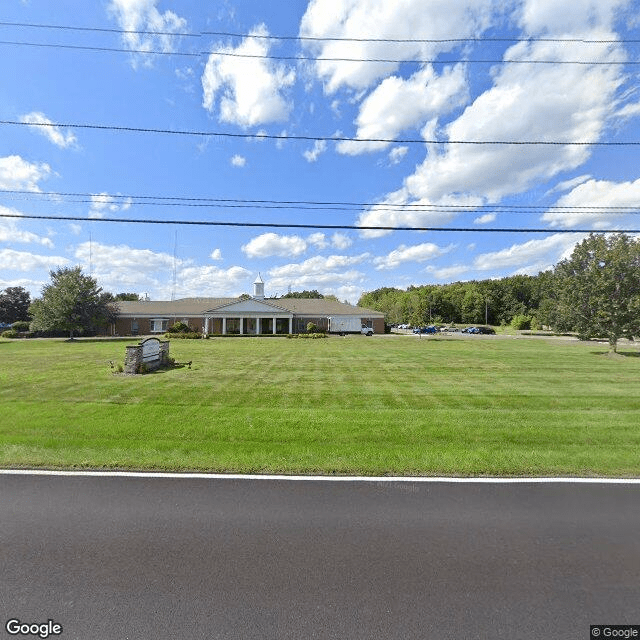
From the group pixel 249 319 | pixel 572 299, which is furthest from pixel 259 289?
pixel 572 299

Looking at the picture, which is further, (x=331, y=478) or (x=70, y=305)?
(x=70, y=305)

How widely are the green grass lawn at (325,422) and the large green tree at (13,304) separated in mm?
63361

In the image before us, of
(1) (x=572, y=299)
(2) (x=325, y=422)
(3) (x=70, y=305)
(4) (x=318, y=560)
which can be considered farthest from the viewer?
(3) (x=70, y=305)

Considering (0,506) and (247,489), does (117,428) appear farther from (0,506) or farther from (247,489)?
(247,489)

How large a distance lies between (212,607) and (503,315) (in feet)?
341

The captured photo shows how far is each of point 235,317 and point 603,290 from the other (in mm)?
41525

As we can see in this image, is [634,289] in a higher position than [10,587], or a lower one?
higher

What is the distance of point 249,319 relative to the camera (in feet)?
171

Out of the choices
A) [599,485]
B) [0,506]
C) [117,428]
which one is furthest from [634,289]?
[0,506]

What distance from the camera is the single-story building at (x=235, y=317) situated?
50.4 m

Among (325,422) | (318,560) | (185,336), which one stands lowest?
(318,560)

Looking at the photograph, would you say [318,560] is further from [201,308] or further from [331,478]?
[201,308]

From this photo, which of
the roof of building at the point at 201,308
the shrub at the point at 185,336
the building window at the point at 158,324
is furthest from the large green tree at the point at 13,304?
the shrub at the point at 185,336

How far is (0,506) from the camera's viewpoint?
452 cm
